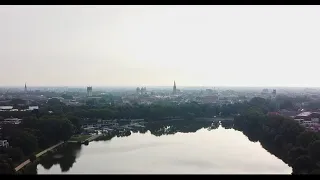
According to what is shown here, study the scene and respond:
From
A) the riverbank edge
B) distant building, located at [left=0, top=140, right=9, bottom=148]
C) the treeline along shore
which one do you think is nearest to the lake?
the riverbank edge

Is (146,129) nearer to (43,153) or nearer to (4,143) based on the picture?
(43,153)

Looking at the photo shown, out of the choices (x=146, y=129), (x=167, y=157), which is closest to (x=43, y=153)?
(x=167, y=157)

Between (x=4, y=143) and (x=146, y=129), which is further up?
(x=4, y=143)

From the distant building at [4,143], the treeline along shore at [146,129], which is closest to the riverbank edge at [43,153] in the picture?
the treeline along shore at [146,129]

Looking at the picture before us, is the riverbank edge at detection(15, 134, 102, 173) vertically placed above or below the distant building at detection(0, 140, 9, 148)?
below

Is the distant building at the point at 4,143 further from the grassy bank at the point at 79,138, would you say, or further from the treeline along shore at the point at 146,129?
the grassy bank at the point at 79,138

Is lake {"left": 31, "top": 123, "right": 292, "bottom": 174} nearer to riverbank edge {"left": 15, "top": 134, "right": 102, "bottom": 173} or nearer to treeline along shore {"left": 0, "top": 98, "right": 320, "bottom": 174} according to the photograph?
riverbank edge {"left": 15, "top": 134, "right": 102, "bottom": 173}
